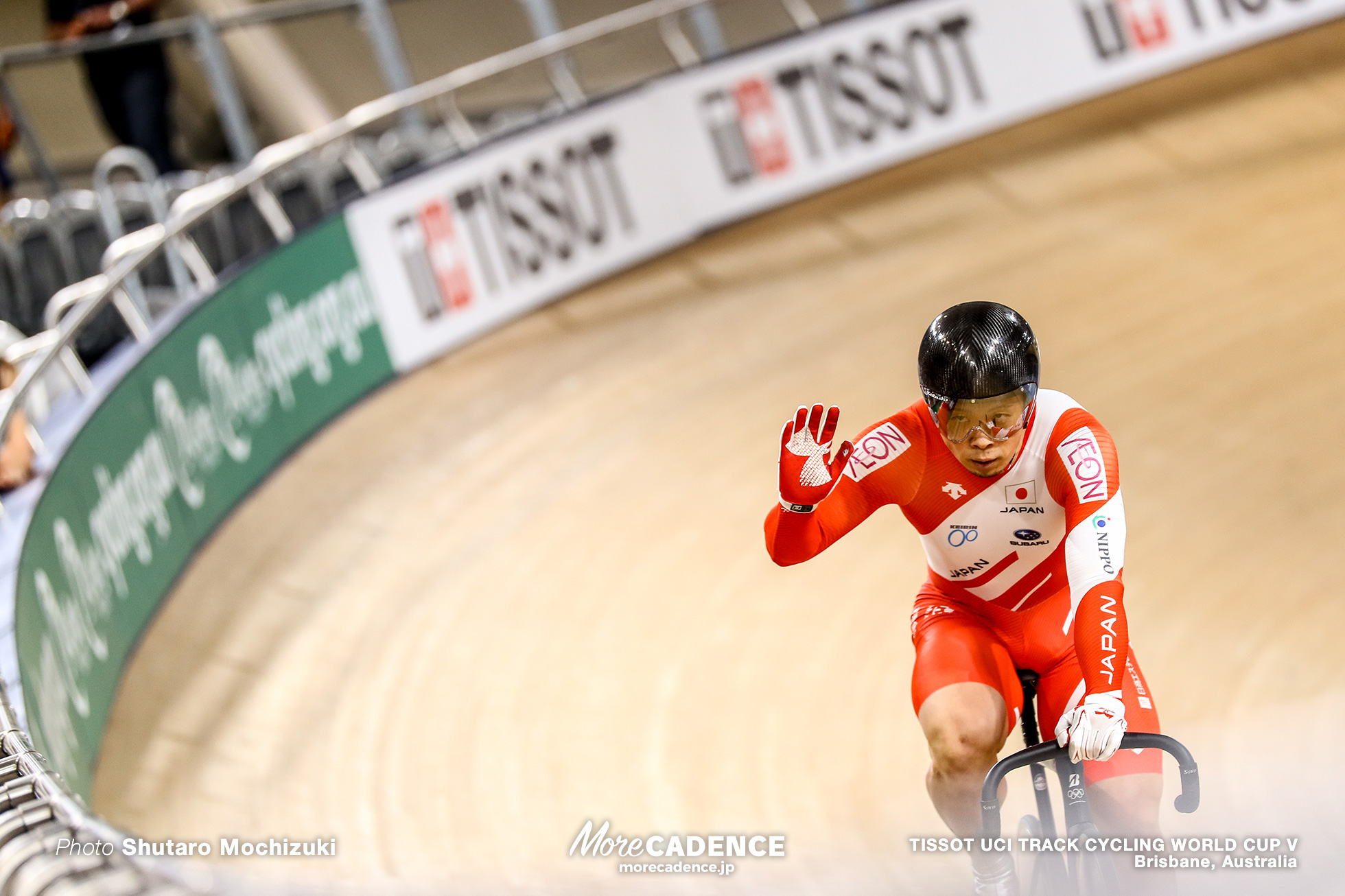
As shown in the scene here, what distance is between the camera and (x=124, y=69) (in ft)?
26.0

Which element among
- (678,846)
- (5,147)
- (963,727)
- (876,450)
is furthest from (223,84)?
(963,727)

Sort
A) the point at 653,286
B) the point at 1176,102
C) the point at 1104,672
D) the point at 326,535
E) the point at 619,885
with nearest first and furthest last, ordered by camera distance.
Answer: the point at 1104,672 → the point at 619,885 → the point at 326,535 → the point at 653,286 → the point at 1176,102

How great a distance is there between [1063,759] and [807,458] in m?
Result: 0.65

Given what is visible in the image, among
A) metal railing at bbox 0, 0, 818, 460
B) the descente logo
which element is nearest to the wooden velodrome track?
the descente logo

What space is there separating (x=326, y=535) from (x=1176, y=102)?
259 inches

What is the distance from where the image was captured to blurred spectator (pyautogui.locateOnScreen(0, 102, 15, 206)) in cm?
805

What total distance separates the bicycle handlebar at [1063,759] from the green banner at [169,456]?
2.20 meters

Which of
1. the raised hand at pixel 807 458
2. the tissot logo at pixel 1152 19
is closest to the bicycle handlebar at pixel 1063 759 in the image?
the raised hand at pixel 807 458

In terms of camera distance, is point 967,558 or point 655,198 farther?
point 655,198

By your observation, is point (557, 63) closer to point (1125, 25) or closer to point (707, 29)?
point (707, 29)

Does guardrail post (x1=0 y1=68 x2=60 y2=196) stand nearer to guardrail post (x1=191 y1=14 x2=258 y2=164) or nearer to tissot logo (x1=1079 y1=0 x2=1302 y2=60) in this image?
guardrail post (x1=191 y1=14 x2=258 y2=164)

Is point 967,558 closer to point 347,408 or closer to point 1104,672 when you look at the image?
point 1104,672

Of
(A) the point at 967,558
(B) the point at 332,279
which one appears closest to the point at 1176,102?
(B) the point at 332,279

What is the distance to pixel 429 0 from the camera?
13.8 m
